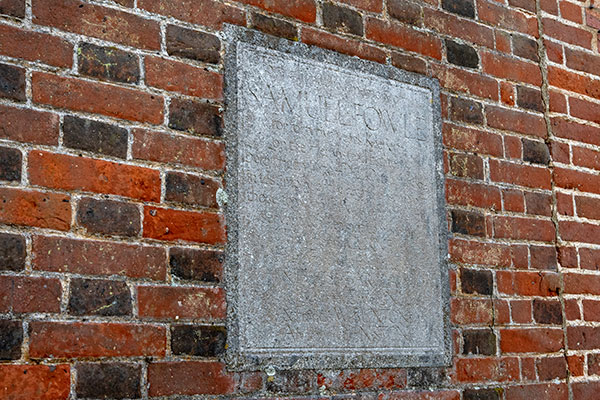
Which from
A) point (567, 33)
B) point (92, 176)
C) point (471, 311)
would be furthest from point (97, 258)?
point (567, 33)

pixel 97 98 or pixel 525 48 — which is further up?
pixel 525 48

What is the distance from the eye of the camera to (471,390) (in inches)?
90.4

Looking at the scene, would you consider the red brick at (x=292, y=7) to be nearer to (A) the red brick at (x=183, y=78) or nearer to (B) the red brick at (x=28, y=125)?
(A) the red brick at (x=183, y=78)

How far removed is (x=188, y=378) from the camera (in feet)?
5.94

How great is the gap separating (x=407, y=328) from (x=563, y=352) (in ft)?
2.35

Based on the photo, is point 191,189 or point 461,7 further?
point 461,7

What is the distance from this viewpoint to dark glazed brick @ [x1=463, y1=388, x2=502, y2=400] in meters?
2.29

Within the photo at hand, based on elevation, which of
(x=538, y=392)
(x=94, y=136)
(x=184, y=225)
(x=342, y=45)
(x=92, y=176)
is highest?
(x=342, y=45)

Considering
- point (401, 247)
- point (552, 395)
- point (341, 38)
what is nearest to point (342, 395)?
point (401, 247)

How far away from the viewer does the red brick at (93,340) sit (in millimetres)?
1635

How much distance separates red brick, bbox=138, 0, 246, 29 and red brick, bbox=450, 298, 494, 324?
44.5 inches

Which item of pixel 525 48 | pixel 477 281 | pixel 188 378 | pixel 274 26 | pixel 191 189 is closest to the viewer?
pixel 188 378

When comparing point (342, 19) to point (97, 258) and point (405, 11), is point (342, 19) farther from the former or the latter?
point (97, 258)

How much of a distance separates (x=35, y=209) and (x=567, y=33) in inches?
87.0
